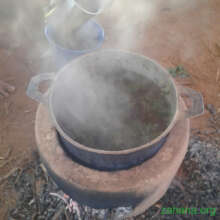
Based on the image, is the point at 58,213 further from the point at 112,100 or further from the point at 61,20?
the point at 61,20

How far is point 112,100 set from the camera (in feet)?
7.68

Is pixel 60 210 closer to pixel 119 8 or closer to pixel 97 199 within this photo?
pixel 97 199

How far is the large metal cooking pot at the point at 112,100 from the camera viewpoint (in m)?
1.99

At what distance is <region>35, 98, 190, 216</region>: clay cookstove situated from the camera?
180cm

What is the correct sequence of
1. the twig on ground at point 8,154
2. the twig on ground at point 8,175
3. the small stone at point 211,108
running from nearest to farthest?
the twig on ground at point 8,175, the twig on ground at point 8,154, the small stone at point 211,108

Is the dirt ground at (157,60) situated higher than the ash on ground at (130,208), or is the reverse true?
the dirt ground at (157,60)

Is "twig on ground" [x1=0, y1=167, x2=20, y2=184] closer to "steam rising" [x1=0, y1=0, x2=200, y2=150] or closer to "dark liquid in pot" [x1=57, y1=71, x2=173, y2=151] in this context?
"dark liquid in pot" [x1=57, y1=71, x2=173, y2=151]

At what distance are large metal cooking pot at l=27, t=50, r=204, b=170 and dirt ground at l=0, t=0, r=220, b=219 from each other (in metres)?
1.33

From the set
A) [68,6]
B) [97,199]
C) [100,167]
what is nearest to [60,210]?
[97,199]

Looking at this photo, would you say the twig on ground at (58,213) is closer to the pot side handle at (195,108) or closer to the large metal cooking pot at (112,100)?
the large metal cooking pot at (112,100)

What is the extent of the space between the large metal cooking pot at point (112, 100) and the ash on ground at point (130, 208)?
927 mm

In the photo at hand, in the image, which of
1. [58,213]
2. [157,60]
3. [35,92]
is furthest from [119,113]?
[157,60]

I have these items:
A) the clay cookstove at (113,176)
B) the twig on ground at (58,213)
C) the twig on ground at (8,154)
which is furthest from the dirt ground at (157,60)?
the clay cookstove at (113,176)

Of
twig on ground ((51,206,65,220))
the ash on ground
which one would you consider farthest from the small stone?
twig on ground ((51,206,65,220))
